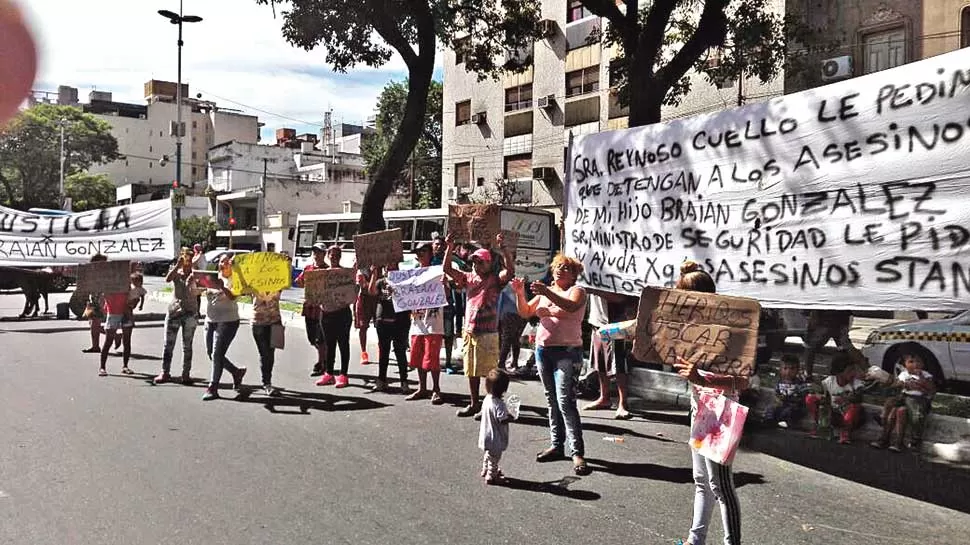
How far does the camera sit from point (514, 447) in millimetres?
6281

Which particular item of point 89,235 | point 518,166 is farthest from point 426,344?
point 518,166

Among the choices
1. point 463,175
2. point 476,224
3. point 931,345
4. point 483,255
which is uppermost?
point 463,175

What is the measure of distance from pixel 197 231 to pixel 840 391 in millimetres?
54852

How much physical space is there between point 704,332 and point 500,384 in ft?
5.45

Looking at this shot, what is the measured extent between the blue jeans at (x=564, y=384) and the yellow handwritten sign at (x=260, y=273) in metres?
3.91

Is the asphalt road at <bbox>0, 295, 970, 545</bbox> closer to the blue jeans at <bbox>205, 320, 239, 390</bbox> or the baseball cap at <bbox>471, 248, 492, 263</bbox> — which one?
the blue jeans at <bbox>205, 320, 239, 390</bbox>

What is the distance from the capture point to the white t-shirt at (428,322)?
8.19 metres

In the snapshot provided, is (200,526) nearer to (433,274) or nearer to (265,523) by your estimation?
(265,523)

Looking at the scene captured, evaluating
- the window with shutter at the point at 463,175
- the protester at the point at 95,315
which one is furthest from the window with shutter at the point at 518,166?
the protester at the point at 95,315

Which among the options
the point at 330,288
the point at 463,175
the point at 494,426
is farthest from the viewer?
the point at 463,175

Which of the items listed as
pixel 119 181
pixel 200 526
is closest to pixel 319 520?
pixel 200 526

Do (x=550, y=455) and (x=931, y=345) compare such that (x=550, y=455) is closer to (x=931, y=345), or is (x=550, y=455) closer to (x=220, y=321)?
(x=220, y=321)

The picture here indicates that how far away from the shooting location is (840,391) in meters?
6.45

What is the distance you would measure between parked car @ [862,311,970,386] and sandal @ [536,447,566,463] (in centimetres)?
500
